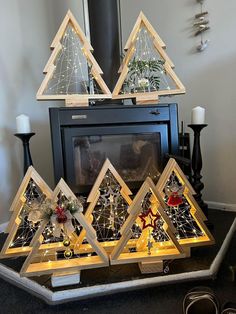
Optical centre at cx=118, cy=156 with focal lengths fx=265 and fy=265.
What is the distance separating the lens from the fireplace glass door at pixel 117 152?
5.32 feet

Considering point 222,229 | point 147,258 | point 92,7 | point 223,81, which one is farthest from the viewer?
point 223,81

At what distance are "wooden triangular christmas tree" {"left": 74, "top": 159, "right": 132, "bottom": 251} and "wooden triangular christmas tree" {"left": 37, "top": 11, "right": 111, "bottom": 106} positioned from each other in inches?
20.2

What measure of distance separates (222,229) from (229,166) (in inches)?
21.9

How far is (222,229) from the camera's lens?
1648 millimetres

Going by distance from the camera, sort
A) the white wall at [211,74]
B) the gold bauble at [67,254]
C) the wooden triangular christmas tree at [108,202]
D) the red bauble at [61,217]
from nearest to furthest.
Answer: the red bauble at [61,217]
the gold bauble at [67,254]
the wooden triangular christmas tree at [108,202]
the white wall at [211,74]

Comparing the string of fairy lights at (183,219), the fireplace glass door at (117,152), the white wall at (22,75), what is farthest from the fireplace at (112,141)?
the white wall at (22,75)

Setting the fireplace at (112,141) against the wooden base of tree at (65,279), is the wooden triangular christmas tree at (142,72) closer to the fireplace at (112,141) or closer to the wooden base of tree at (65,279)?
the fireplace at (112,141)

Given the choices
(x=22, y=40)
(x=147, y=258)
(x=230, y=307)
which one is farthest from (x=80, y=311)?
(x=22, y=40)

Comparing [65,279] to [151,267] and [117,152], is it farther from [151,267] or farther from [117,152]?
[117,152]

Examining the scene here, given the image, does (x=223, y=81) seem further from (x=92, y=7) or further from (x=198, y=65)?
(x=92, y=7)

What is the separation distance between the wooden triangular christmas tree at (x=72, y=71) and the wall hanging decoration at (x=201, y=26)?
0.87 metres

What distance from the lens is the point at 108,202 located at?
143cm

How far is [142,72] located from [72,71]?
24.9 inches

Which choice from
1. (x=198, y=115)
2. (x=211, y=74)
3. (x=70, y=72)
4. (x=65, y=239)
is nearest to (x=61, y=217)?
(x=65, y=239)
